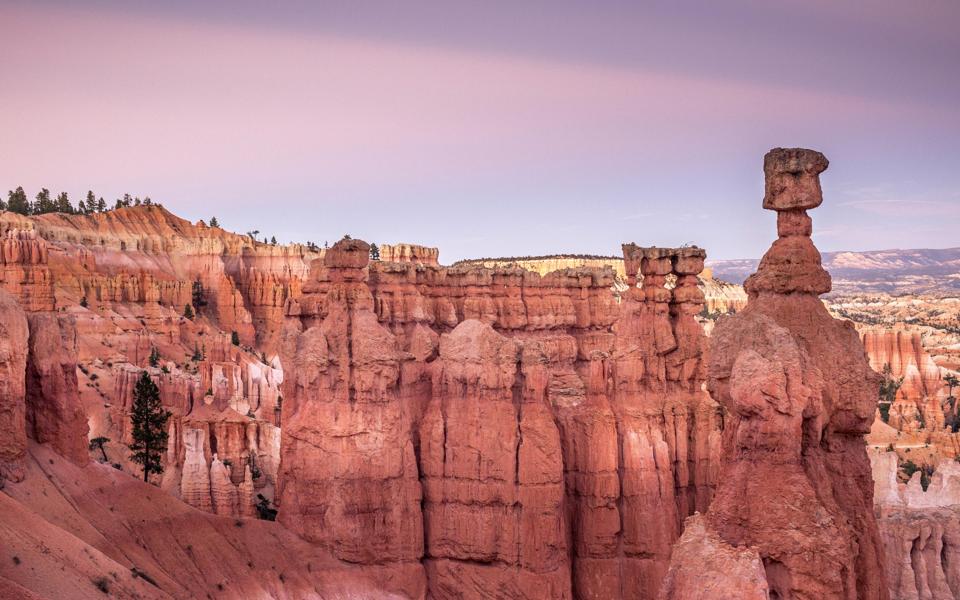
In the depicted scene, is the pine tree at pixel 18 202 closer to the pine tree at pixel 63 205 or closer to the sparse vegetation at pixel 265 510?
the pine tree at pixel 63 205

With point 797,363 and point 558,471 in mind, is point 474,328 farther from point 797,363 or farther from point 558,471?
point 797,363

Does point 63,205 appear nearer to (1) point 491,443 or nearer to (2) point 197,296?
(2) point 197,296

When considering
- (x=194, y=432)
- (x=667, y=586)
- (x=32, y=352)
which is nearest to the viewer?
(x=667, y=586)

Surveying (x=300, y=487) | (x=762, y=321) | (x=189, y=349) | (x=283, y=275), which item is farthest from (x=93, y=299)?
(x=762, y=321)

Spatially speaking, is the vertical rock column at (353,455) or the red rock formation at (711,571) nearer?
the red rock formation at (711,571)

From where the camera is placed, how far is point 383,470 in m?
30.2

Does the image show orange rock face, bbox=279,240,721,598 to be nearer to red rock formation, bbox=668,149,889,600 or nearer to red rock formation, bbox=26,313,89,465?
red rock formation, bbox=26,313,89,465

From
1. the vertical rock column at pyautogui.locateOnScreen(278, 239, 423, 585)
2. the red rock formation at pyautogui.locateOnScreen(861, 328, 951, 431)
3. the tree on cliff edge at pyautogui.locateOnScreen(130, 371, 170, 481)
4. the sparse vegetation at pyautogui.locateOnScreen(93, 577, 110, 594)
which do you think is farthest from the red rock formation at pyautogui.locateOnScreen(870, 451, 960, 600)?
the red rock formation at pyautogui.locateOnScreen(861, 328, 951, 431)

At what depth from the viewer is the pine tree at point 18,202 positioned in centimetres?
10206

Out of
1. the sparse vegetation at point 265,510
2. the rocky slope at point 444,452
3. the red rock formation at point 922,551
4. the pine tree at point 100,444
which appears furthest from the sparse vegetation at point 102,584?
the red rock formation at point 922,551

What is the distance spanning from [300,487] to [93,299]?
199 ft

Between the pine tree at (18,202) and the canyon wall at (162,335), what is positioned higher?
the pine tree at (18,202)

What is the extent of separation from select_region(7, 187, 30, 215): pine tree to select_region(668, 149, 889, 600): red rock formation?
98091 millimetres

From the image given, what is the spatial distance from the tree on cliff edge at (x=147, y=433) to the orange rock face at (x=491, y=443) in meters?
8.32
